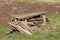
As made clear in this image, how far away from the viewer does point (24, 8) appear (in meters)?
21.8

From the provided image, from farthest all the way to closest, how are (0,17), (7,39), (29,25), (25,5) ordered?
(25,5) → (0,17) → (29,25) → (7,39)

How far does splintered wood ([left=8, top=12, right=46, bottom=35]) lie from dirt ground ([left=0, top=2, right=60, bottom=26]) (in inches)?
119

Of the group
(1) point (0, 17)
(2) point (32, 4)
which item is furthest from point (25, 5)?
(1) point (0, 17)

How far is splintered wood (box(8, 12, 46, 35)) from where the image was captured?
1378 centimetres

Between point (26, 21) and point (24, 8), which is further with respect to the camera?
point (24, 8)

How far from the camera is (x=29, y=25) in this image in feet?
49.6

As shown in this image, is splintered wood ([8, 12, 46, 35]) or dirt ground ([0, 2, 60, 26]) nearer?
splintered wood ([8, 12, 46, 35])

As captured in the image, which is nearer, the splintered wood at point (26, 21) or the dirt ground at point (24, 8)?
the splintered wood at point (26, 21)

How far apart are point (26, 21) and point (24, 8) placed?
23.4 feet

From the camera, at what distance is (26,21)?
14750 mm

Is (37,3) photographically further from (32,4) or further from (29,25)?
(29,25)

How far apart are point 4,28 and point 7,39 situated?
8.03 ft

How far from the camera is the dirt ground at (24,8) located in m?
20.1

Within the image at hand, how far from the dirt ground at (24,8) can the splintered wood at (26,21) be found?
3.02 m
